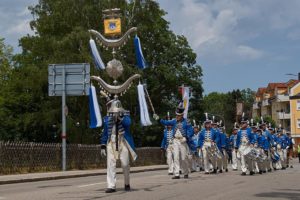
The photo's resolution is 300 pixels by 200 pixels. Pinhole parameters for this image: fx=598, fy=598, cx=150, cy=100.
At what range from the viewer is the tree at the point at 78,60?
4747cm

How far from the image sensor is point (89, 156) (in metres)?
33.4

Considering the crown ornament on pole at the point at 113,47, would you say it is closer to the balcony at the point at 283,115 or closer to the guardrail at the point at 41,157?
the guardrail at the point at 41,157

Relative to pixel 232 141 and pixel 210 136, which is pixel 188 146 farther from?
pixel 232 141

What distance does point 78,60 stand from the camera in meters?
45.7

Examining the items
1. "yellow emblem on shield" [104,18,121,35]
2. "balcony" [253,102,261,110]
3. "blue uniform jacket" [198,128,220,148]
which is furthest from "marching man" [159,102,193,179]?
"balcony" [253,102,261,110]

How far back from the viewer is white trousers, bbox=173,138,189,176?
1920 centimetres

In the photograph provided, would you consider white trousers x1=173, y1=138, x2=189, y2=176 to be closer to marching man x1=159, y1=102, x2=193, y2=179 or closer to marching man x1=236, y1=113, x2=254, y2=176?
marching man x1=159, y1=102, x2=193, y2=179

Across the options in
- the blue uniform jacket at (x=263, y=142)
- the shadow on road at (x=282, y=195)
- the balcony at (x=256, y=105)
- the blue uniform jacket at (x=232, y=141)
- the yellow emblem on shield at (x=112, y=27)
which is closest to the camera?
the shadow on road at (x=282, y=195)

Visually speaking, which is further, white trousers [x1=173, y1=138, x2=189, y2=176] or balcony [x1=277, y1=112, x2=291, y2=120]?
balcony [x1=277, y1=112, x2=291, y2=120]

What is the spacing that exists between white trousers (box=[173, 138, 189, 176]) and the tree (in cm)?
2451

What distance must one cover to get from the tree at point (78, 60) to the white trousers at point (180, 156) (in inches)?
965

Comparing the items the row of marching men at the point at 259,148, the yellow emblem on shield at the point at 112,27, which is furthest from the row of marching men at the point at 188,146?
the yellow emblem on shield at the point at 112,27

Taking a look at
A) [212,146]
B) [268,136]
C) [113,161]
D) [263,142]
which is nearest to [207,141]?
[212,146]

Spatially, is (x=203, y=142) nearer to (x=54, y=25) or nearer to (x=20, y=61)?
(x=54, y=25)
